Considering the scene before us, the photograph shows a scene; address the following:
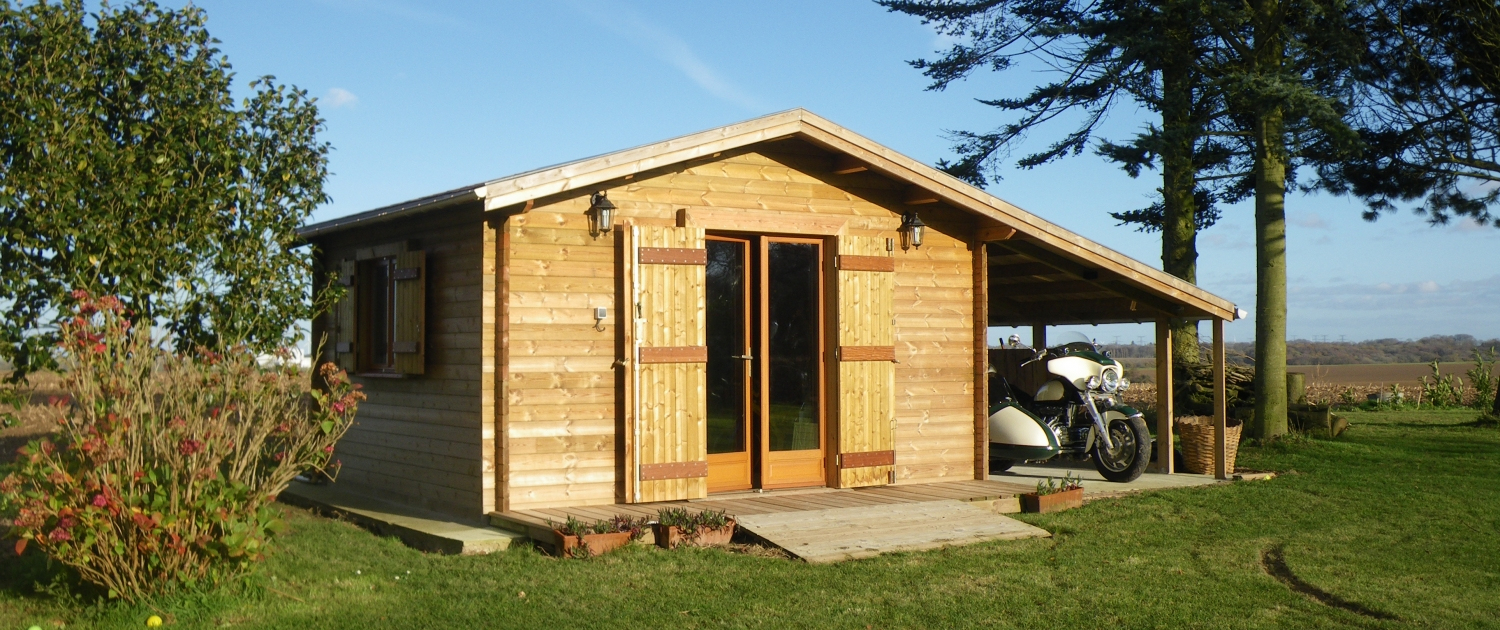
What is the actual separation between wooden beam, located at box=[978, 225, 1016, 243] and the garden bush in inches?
219

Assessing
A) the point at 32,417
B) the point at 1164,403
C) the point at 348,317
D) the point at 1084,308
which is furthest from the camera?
the point at 1084,308

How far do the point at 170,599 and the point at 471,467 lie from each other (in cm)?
253

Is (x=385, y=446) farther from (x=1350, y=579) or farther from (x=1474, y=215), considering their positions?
(x=1474, y=215)

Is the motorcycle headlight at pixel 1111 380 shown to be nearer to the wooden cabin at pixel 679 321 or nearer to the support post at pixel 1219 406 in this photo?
the wooden cabin at pixel 679 321

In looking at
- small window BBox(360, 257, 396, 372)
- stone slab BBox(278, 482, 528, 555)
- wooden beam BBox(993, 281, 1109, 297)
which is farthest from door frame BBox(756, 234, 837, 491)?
wooden beam BBox(993, 281, 1109, 297)

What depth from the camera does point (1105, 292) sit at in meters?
11.3

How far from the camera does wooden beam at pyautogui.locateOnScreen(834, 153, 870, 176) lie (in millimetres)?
9078

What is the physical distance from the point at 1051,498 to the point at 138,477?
5.85 m

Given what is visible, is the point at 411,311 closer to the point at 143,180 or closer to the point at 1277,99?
the point at 143,180

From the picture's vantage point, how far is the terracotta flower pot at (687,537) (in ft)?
23.8

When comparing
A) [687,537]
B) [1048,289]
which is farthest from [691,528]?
[1048,289]

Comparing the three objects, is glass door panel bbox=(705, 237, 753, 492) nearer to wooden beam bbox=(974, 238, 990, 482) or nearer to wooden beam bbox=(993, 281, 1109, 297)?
wooden beam bbox=(974, 238, 990, 482)

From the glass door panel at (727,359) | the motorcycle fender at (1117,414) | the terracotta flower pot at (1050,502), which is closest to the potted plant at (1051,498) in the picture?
the terracotta flower pot at (1050,502)

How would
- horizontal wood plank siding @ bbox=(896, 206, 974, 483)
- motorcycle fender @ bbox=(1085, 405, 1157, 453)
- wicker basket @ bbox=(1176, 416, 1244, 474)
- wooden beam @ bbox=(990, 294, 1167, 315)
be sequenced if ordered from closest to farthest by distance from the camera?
horizontal wood plank siding @ bbox=(896, 206, 974, 483)
motorcycle fender @ bbox=(1085, 405, 1157, 453)
wicker basket @ bbox=(1176, 416, 1244, 474)
wooden beam @ bbox=(990, 294, 1167, 315)
